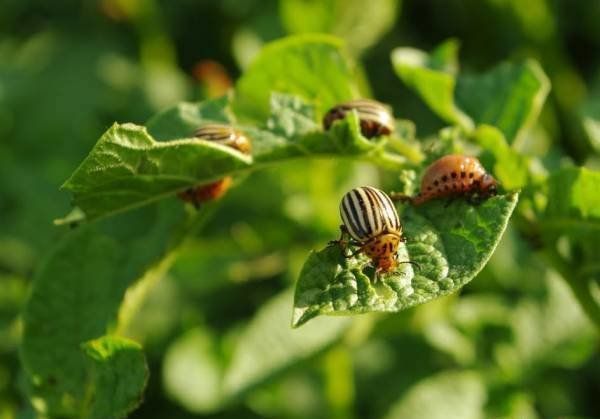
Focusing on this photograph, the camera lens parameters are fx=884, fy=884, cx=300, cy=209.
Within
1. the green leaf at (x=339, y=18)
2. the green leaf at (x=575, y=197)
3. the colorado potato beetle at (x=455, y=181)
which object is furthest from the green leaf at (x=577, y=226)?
the green leaf at (x=339, y=18)

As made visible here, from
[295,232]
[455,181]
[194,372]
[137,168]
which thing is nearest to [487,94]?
[455,181]

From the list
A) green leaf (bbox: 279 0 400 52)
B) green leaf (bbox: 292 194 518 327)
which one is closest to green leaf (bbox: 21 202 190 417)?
green leaf (bbox: 292 194 518 327)

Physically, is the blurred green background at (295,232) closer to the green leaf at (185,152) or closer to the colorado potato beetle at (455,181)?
the green leaf at (185,152)

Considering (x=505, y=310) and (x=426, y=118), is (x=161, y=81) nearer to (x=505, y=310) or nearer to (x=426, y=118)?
(x=426, y=118)

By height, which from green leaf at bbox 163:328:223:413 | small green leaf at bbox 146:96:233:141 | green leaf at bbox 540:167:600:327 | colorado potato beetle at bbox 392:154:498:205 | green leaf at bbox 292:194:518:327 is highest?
small green leaf at bbox 146:96:233:141

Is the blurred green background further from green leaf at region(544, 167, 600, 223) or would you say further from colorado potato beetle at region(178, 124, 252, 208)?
green leaf at region(544, 167, 600, 223)
